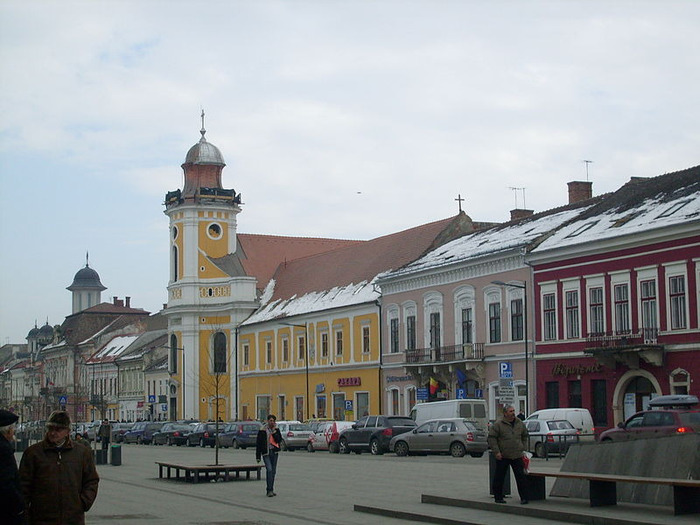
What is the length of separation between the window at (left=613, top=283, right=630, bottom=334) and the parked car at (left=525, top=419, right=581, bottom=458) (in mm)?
6320

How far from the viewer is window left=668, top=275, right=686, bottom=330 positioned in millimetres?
42156

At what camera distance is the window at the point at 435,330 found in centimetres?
5841

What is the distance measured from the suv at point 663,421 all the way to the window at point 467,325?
21.3 meters

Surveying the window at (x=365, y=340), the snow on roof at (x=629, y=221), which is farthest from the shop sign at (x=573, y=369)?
the window at (x=365, y=340)

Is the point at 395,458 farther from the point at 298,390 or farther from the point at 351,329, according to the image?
the point at 298,390

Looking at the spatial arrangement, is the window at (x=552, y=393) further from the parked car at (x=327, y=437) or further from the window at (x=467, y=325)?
the parked car at (x=327, y=437)

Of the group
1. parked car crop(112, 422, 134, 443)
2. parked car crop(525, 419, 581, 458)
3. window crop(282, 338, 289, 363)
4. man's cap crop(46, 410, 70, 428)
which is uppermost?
window crop(282, 338, 289, 363)

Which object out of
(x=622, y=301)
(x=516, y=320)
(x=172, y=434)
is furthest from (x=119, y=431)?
(x=622, y=301)

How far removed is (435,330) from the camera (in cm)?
Result: 5866

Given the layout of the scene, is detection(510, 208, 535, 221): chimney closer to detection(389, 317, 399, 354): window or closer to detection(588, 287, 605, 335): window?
detection(389, 317, 399, 354): window

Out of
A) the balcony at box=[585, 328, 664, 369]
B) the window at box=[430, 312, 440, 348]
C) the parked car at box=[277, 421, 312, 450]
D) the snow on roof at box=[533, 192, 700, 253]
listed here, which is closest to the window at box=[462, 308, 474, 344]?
the window at box=[430, 312, 440, 348]

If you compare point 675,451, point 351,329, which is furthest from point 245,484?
point 351,329

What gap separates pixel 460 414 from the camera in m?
47.5

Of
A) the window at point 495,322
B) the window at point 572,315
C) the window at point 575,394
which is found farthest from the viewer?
the window at point 495,322
